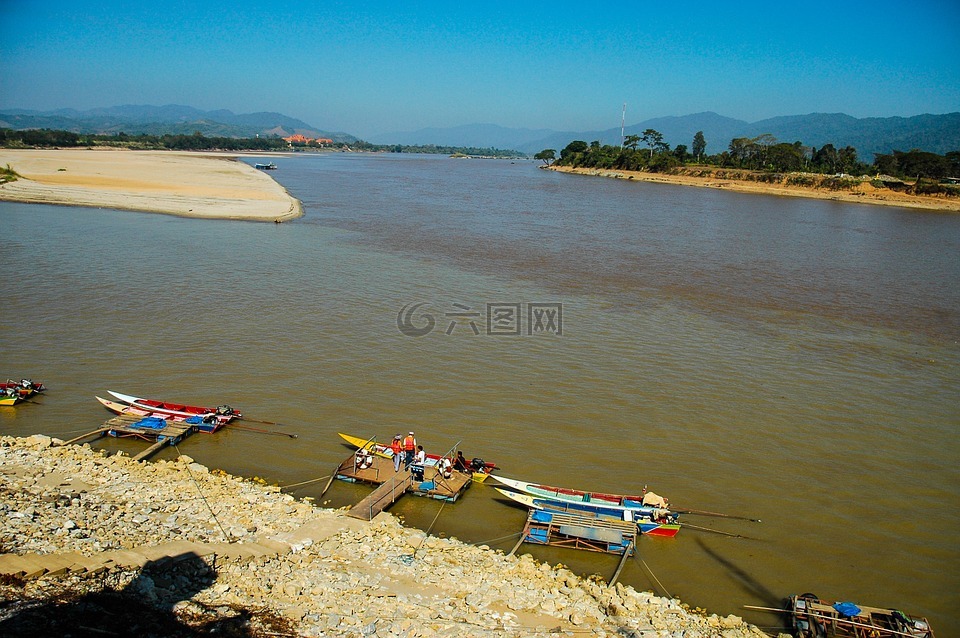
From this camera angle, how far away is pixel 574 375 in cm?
1587

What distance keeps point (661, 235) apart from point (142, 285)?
3098 centimetres

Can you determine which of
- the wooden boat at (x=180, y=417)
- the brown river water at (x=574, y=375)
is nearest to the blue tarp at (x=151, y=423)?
the wooden boat at (x=180, y=417)

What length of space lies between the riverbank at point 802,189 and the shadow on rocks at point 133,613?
8546 cm

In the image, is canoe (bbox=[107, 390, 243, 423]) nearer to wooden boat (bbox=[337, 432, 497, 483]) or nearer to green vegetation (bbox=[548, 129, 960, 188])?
wooden boat (bbox=[337, 432, 497, 483])

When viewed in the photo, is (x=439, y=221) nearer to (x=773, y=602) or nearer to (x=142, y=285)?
(x=142, y=285)

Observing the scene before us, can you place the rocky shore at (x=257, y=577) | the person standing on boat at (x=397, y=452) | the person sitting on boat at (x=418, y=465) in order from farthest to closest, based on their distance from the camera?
the person standing on boat at (x=397, y=452), the person sitting on boat at (x=418, y=465), the rocky shore at (x=257, y=577)

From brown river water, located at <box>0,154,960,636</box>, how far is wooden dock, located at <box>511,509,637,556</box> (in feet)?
0.63

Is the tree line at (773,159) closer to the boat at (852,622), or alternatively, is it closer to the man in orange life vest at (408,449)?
the man in orange life vest at (408,449)

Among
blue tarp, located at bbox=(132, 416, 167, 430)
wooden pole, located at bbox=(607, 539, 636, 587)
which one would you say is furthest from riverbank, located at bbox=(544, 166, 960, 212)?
blue tarp, located at bbox=(132, 416, 167, 430)

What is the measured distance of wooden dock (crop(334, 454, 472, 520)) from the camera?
10117 millimetres

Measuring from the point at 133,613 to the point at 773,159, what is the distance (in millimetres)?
106482

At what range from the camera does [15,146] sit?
100875mm

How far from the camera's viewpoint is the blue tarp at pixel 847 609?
25.7ft

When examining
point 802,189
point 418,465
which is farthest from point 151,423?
point 802,189
